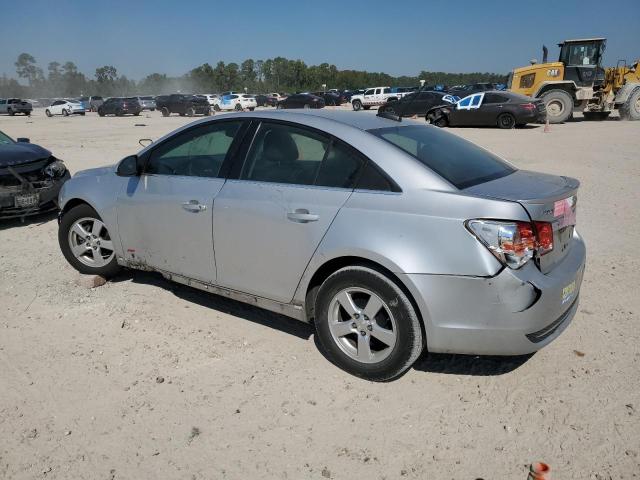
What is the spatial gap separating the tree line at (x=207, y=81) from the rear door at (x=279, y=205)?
10421 cm

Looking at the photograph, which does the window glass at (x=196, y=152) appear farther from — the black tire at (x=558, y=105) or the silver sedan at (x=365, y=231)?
the black tire at (x=558, y=105)

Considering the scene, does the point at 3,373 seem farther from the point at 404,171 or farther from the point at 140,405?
the point at 404,171

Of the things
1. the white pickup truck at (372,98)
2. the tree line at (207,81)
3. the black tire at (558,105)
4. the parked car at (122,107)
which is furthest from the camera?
the tree line at (207,81)

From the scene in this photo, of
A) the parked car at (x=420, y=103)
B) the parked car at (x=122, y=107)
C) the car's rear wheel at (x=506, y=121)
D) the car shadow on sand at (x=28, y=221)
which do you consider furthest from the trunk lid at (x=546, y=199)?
the parked car at (x=122, y=107)

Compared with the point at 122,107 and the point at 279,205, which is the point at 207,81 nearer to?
the point at 122,107

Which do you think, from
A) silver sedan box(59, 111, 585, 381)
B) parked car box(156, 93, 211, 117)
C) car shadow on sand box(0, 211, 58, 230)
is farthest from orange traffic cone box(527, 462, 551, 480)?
parked car box(156, 93, 211, 117)

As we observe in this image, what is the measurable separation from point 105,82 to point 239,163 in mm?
124507

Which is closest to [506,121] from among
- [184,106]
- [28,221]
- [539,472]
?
[28,221]

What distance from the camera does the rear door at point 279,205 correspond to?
3.18m

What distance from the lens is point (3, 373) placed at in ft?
10.8

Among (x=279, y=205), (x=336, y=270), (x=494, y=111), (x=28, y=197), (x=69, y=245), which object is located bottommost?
(x=494, y=111)

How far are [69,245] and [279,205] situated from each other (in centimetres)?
264

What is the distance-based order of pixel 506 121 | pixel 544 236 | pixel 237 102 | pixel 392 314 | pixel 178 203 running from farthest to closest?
pixel 237 102
pixel 506 121
pixel 178 203
pixel 392 314
pixel 544 236

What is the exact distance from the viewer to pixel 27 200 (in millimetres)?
6551
